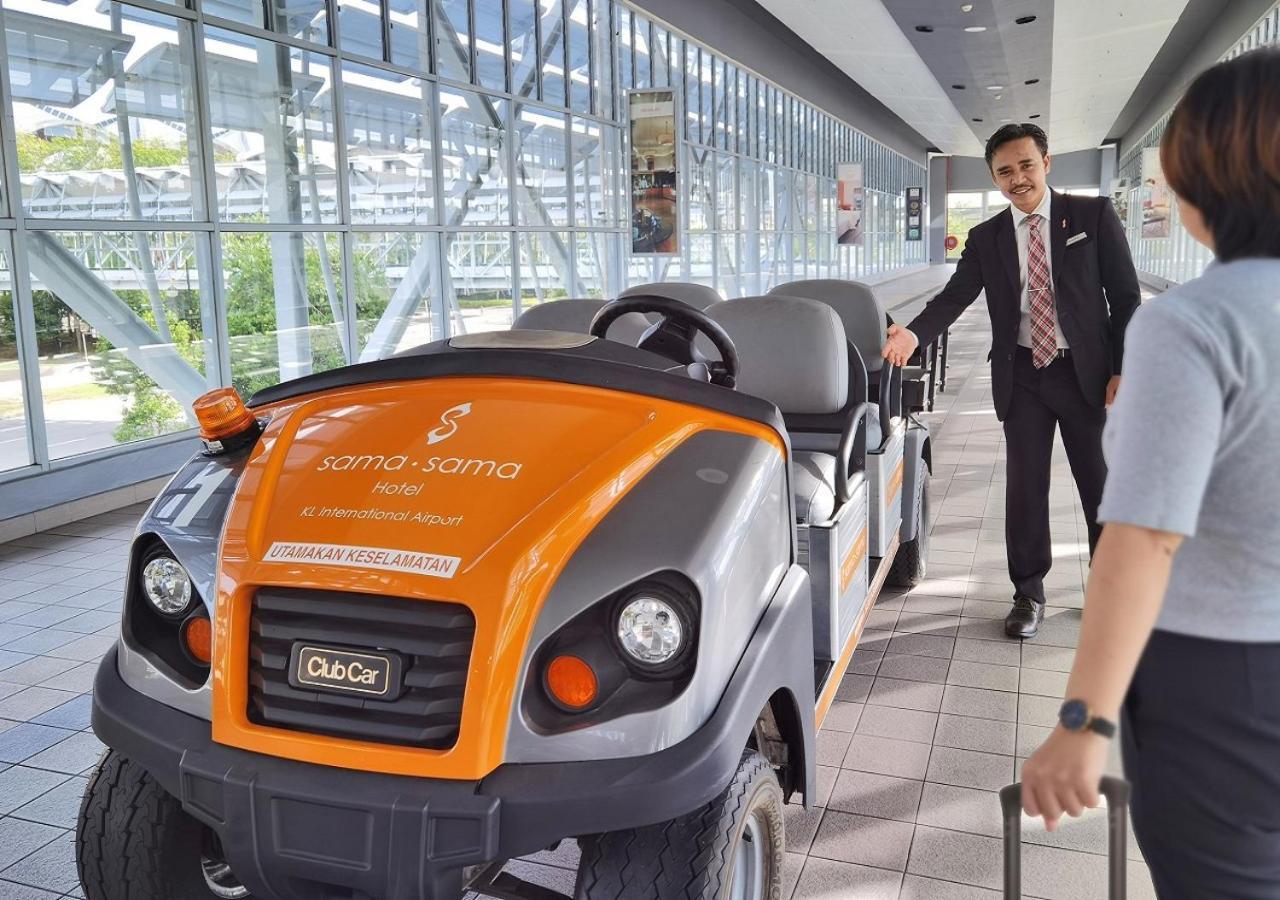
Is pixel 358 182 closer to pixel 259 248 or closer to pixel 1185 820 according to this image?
pixel 259 248

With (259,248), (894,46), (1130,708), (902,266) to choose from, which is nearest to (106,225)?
(259,248)

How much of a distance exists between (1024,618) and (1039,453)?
22.3 inches

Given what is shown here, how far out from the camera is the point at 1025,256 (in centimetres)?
350

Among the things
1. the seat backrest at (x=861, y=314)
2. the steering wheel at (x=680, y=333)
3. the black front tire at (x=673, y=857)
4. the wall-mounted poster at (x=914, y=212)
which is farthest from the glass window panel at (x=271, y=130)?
the wall-mounted poster at (x=914, y=212)

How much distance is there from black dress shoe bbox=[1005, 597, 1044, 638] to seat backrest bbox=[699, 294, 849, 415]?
1008 mm

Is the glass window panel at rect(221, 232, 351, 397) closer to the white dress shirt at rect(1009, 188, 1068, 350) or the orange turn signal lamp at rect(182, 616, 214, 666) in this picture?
the white dress shirt at rect(1009, 188, 1068, 350)

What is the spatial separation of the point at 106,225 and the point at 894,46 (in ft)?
52.7

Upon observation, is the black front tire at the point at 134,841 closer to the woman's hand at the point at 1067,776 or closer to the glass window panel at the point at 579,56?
the woman's hand at the point at 1067,776

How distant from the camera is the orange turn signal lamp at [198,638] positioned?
70.4 inches

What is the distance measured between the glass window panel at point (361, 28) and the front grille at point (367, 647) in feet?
24.9

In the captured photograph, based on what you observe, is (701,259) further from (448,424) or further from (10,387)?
(448,424)

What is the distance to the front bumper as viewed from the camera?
145 cm

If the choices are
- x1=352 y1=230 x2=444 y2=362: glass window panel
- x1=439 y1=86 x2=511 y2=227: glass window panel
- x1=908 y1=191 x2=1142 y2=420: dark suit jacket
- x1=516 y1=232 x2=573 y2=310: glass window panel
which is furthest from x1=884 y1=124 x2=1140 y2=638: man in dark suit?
x1=516 y1=232 x2=573 y2=310: glass window panel

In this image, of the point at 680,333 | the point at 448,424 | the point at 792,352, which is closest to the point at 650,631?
the point at 448,424
